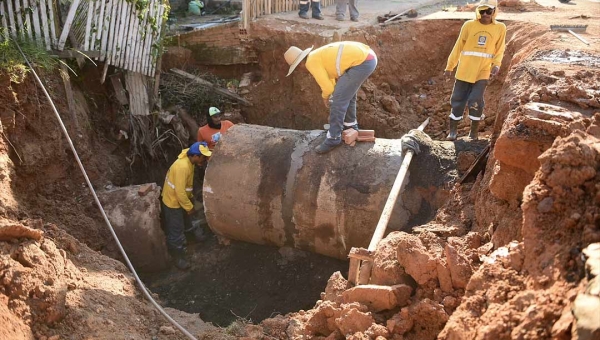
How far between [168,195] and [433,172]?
11.3ft

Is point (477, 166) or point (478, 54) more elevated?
point (478, 54)

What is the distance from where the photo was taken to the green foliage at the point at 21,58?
5654 mm

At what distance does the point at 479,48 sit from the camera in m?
6.14

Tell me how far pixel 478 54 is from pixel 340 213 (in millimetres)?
2561

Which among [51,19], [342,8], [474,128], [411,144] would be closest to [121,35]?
[51,19]

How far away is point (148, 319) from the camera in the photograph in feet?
15.1

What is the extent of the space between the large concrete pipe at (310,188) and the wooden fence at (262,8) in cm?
311

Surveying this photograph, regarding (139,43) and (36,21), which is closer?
(36,21)

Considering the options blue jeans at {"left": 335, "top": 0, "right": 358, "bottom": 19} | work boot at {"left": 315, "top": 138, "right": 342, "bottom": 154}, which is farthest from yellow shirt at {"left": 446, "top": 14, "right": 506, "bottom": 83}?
blue jeans at {"left": 335, "top": 0, "right": 358, "bottom": 19}

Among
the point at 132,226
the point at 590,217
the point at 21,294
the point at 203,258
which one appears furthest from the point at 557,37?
the point at 21,294

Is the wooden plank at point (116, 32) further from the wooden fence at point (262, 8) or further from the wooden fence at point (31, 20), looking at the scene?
the wooden fence at point (262, 8)

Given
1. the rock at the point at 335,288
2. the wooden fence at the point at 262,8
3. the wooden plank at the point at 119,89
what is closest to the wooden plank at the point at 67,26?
the wooden plank at the point at 119,89

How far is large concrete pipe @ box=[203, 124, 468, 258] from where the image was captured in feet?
17.6

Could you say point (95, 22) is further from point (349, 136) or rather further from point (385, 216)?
point (385, 216)
